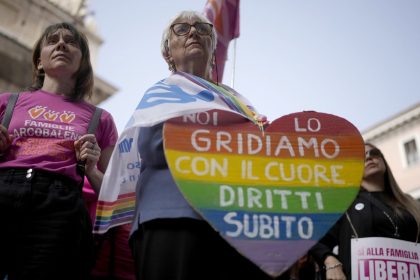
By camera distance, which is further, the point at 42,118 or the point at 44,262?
the point at 42,118

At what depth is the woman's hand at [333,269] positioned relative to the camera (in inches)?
87.2

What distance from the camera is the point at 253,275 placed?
50.2 inches

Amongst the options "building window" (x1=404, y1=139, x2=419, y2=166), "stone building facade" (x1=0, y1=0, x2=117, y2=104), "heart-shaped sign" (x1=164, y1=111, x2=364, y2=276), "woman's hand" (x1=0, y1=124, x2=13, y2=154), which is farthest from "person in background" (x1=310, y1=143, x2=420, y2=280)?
"building window" (x1=404, y1=139, x2=419, y2=166)

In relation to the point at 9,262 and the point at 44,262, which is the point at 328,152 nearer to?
the point at 44,262

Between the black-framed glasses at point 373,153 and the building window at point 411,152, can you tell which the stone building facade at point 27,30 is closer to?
the black-framed glasses at point 373,153

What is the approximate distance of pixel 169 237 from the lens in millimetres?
1243

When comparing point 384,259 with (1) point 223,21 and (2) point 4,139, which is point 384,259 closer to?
(2) point 4,139

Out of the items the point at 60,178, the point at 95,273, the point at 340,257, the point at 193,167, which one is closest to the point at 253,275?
the point at 193,167

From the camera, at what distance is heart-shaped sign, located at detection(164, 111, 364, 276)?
3.93ft

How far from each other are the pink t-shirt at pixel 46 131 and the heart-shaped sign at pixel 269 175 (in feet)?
2.03

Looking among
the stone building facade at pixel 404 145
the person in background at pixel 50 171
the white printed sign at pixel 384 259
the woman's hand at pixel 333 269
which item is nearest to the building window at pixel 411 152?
the stone building facade at pixel 404 145

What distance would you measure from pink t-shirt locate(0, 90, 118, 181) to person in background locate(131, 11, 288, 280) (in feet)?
1.53

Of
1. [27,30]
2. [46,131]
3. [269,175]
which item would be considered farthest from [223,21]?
[27,30]

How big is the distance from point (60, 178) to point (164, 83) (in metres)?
0.56
